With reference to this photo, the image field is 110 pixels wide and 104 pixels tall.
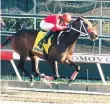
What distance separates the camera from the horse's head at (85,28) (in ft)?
29.6

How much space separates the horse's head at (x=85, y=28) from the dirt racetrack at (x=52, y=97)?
1059 mm

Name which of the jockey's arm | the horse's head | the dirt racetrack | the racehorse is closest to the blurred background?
the racehorse

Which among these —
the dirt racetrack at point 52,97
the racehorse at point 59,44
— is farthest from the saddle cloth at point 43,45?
the dirt racetrack at point 52,97

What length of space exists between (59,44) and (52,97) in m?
1.41

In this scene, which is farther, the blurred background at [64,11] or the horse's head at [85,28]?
the blurred background at [64,11]

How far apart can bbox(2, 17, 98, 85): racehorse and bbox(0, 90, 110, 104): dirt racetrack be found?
0.43m

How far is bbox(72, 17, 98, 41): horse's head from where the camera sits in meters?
9.03

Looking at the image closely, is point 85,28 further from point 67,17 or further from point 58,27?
point 58,27

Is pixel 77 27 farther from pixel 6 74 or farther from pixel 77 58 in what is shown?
pixel 6 74

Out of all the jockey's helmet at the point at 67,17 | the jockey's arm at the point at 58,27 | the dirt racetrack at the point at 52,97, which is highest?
the jockey's helmet at the point at 67,17

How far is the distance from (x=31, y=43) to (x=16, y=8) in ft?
4.06

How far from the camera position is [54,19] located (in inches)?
372

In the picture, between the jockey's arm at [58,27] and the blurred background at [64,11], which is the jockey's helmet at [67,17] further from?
the blurred background at [64,11]

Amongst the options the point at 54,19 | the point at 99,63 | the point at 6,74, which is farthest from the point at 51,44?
the point at 6,74
